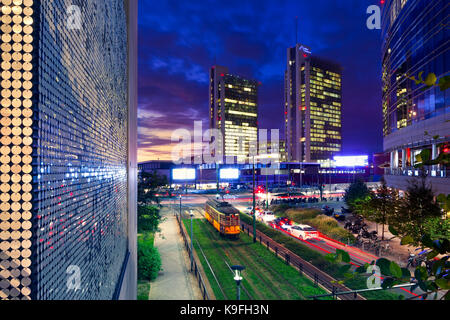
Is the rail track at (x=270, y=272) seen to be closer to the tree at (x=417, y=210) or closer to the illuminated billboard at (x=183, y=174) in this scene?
the tree at (x=417, y=210)

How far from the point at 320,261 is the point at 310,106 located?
121606 mm

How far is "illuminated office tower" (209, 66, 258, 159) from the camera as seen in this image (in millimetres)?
147500

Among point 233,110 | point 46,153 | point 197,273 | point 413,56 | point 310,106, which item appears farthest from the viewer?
point 233,110

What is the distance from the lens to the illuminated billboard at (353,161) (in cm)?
9372

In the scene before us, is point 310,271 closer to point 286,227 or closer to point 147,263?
point 147,263

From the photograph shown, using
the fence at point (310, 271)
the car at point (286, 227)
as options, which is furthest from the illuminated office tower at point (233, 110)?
the fence at point (310, 271)

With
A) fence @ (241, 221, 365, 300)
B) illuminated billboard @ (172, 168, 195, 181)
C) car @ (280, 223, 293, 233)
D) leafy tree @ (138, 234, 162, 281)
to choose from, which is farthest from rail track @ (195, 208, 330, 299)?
illuminated billboard @ (172, 168, 195, 181)

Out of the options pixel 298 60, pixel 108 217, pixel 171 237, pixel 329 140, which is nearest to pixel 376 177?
pixel 329 140

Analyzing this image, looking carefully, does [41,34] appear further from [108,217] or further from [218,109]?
[218,109]

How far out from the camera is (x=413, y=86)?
1141 inches

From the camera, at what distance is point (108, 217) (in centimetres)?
575

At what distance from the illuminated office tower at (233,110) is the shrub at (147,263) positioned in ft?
428

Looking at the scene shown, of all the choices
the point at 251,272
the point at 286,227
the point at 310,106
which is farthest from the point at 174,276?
the point at 310,106
